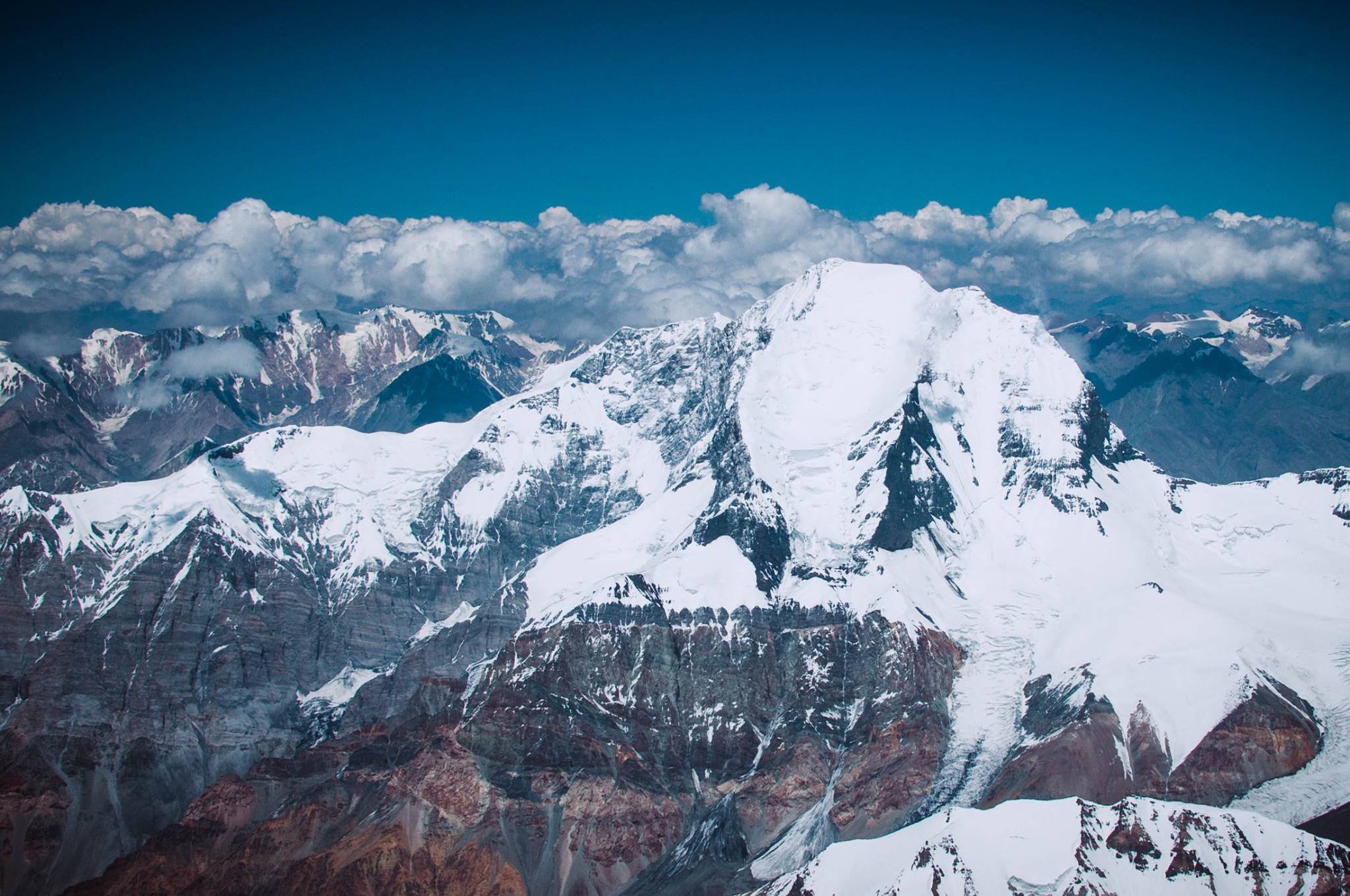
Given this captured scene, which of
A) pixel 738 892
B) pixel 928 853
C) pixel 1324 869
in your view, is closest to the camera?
pixel 1324 869

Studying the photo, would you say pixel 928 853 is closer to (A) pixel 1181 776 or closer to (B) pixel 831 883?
(B) pixel 831 883

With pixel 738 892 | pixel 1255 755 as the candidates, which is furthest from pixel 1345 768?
pixel 738 892

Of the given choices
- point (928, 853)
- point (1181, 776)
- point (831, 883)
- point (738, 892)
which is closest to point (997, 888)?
point (928, 853)

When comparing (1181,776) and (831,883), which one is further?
(1181,776)

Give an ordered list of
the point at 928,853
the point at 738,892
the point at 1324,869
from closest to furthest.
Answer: the point at 1324,869, the point at 928,853, the point at 738,892

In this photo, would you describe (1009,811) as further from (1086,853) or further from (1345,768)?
(1345,768)

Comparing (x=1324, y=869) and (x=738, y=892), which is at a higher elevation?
(x=1324, y=869)
